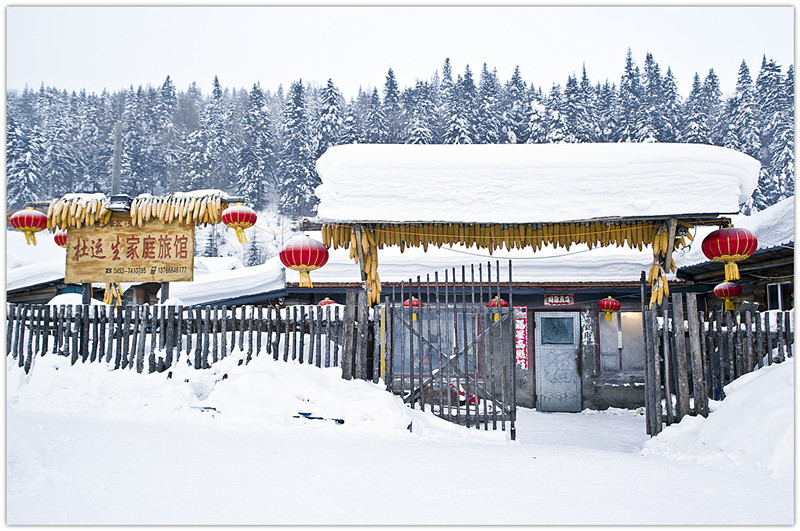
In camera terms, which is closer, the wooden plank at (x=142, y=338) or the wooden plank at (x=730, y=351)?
the wooden plank at (x=730, y=351)

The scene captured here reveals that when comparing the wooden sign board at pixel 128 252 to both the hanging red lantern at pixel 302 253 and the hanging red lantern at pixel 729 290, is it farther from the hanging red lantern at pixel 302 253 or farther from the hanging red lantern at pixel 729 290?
the hanging red lantern at pixel 729 290

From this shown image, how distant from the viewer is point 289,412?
680 centimetres

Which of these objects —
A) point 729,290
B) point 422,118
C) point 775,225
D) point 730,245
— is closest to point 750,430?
point 730,245

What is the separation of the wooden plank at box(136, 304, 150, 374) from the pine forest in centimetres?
2386

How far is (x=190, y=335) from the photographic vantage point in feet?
25.7

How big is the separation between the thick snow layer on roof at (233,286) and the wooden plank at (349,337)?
681cm

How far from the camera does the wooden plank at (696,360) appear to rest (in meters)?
6.97

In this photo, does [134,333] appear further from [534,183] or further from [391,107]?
[391,107]

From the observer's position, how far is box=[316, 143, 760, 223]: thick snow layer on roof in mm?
7453

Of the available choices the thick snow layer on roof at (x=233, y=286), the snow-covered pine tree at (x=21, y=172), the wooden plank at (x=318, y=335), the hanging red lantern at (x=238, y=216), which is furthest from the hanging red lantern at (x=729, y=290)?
the snow-covered pine tree at (x=21, y=172)

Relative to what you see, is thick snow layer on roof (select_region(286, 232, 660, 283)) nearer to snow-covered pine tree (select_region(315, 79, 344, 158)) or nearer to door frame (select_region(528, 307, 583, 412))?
door frame (select_region(528, 307, 583, 412))

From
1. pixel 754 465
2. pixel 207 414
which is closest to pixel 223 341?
pixel 207 414

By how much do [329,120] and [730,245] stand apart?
42142 millimetres

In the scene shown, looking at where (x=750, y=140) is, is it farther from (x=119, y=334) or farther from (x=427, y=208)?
(x=119, y=334)
